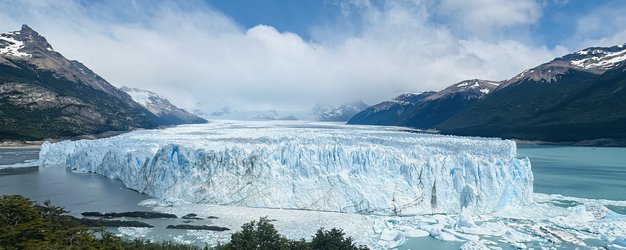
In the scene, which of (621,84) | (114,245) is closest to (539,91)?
(621,84)

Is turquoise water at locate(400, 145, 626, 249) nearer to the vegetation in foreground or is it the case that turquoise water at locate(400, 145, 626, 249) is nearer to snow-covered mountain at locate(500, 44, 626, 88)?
the vegetation in foreground

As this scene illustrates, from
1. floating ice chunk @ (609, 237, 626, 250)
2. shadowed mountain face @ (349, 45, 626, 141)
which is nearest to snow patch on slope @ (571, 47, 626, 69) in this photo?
shadowed mountain face @ (349, 45, 626, 141)

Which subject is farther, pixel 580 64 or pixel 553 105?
pixel 580 64

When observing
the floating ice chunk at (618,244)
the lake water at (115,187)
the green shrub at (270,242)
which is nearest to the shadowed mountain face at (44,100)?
the lake water at (115,187)

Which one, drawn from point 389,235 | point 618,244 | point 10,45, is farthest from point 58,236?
point 10,45

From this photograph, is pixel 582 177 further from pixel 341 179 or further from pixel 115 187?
pixel 115 187

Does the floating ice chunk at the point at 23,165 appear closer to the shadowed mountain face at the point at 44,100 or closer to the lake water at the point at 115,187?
the lake water at the point at 115,187
